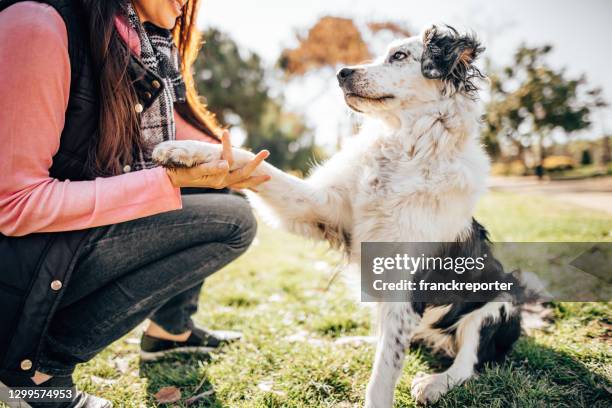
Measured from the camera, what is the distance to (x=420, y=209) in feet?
6.79

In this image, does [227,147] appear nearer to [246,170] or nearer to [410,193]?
[246,170]

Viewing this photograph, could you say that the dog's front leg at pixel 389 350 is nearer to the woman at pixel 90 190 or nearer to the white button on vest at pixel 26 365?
the woman at pixel 90 190

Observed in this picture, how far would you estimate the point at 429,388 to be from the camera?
2002mm

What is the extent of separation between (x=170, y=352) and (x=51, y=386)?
32.1 inches

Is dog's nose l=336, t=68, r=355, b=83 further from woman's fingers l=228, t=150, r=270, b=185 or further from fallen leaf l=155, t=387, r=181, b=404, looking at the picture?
fallen leaf l=155, t=387, r=181, b=404

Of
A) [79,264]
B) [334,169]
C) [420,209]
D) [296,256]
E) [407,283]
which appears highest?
[334,169]

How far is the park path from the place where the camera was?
8.27 meters

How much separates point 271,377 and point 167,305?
2.47 feet

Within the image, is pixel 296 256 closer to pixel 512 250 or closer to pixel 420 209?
pixel 512 250

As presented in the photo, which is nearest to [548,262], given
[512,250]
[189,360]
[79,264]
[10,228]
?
[512,250]

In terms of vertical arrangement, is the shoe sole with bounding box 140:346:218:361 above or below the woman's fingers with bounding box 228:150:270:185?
below

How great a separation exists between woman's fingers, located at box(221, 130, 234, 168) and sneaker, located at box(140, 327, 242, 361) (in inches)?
49.9

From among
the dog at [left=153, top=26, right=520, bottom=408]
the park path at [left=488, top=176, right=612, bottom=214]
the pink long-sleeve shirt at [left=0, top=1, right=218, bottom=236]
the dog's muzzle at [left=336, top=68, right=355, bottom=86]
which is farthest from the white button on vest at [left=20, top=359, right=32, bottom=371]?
the park path at [left=488, top=176, right=612, bottom=214]

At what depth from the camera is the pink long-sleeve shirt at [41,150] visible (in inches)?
55.2
